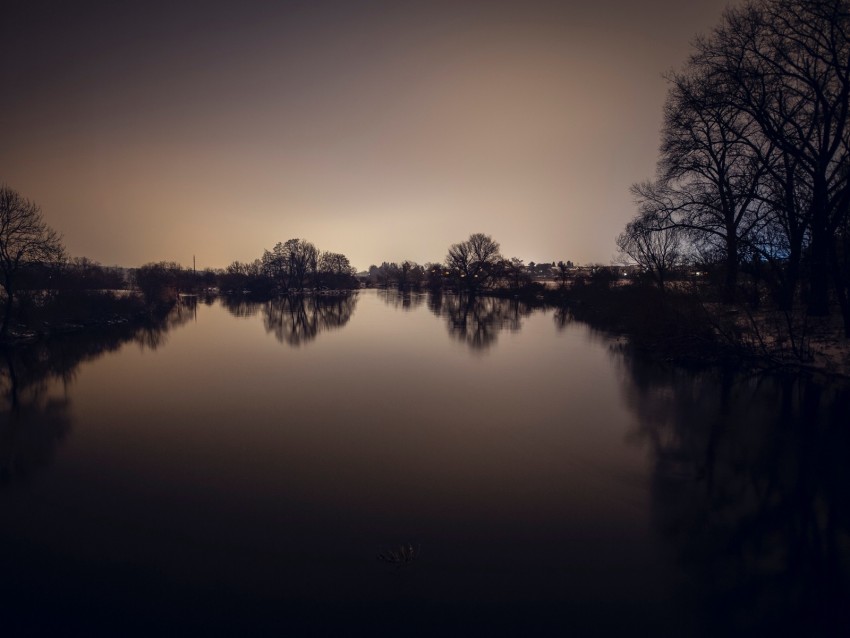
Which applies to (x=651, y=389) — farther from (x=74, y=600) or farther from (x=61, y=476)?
(x=61, y=476)

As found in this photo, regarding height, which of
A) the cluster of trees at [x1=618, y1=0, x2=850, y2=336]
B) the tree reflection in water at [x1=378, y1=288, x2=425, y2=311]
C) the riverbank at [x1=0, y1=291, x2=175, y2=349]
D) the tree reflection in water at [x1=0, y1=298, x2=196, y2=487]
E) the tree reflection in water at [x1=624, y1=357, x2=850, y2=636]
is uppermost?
the cluster of trees at [x1=618, y1=0, x2=850, y2=336]

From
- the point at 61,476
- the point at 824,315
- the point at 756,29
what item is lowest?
the point at 61,476

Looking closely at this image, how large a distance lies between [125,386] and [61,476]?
7.61 m

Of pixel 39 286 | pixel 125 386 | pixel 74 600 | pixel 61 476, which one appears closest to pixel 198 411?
pixel 61 476

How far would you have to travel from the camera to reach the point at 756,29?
14602 millimetres

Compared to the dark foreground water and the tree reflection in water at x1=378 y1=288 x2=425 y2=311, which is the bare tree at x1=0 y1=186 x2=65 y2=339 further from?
the tree reflection in water at x1=378 y1=288 x2=425 y2=311

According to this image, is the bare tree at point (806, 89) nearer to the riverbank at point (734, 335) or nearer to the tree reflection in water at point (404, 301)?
the riverbank at point (734, 335)

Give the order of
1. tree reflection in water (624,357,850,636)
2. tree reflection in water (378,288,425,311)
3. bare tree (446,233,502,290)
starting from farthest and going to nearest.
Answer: bare tree (446,233,502,290) → tree reflection in water (378,288,425,311) → tree reflection in water (624,357,850,636)

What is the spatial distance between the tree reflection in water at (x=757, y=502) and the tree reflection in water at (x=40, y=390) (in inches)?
432

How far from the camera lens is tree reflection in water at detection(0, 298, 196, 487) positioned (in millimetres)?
8278

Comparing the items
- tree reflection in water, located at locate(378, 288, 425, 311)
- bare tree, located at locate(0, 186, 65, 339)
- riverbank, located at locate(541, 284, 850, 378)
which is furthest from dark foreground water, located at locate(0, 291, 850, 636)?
tree reflection in water, located at locate(378, 288, 425, 311)

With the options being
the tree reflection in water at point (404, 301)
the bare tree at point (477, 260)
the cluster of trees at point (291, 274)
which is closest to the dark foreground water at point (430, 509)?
the tree reflection in water at point (404, 301)

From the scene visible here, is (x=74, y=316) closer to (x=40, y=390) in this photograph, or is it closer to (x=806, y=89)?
(x=40, y=390)

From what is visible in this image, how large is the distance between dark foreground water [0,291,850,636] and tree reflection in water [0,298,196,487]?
10 centimetres
